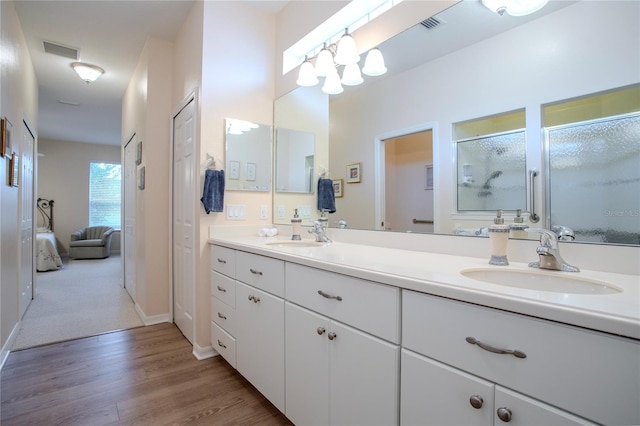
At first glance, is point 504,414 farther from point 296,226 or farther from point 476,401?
point 296,226

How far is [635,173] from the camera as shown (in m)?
0.96

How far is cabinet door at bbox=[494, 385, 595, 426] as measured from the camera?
2.10ft

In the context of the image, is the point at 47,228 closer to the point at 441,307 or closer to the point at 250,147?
the point at 250,147

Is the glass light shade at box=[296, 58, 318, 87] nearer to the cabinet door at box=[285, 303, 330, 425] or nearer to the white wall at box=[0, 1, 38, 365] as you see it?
the cabinet door at box=[285, 303, 330, 425]

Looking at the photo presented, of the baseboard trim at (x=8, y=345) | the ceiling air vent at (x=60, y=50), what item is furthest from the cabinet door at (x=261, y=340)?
the ceiling air vent at (x=60, y=50)

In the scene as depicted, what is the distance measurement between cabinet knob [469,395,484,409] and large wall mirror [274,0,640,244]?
0.73m

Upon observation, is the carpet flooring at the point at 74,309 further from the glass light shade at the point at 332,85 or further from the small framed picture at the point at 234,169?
the glass light shade at the point at 332,85

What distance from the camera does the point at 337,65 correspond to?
2070 millimetres

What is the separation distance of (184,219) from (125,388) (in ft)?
4.12

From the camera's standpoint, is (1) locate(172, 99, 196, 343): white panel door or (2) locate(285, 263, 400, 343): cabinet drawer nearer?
(2) locate(285, 263, 400, 343): cabinet drawer

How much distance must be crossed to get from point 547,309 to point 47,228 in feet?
29.2

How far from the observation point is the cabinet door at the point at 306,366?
4.00 feet

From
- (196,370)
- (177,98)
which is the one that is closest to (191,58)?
(177,98)

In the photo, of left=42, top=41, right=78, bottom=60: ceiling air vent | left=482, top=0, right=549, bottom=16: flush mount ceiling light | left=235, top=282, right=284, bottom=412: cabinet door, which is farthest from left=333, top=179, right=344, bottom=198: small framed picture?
left=42, top=41, right=78, bottom=60: ceiling air vent
